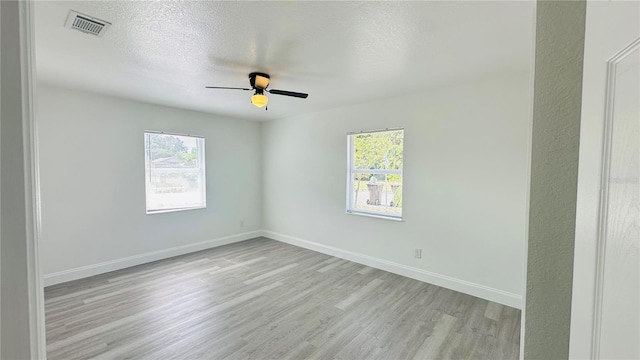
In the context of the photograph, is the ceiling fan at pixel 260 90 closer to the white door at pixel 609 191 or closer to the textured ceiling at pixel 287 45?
the textured ceiling at pixel 287 45

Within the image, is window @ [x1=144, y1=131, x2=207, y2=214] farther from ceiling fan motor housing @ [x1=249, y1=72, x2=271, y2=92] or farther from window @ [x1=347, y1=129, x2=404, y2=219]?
window @ [x1=347, y1=129, x2=404, y2=219]

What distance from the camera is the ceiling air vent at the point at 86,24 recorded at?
1734mm

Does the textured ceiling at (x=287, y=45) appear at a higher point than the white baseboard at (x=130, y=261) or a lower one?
higher

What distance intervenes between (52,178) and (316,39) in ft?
11.9

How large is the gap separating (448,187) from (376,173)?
1.04m

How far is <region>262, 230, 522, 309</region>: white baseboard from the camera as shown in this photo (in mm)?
2872

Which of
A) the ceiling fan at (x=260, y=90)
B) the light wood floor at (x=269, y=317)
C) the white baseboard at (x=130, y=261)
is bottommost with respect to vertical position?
the light wood floor at (x=269, y=317)

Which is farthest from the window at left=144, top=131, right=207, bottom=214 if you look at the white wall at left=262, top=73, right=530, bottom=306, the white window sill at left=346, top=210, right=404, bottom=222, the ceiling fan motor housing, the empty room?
the white window sill at left=346, top=210, right=404, bottom=222

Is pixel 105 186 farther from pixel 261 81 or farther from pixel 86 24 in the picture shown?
pixel 261 81

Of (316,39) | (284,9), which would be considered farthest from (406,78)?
(284,9)

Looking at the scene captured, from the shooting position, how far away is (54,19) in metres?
1.76

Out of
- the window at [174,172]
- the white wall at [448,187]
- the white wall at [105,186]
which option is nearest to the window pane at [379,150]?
the white wall at [448,187]

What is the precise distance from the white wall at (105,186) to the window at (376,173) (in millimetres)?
2479

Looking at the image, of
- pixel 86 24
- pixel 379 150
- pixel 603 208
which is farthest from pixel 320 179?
pixel 603 208
